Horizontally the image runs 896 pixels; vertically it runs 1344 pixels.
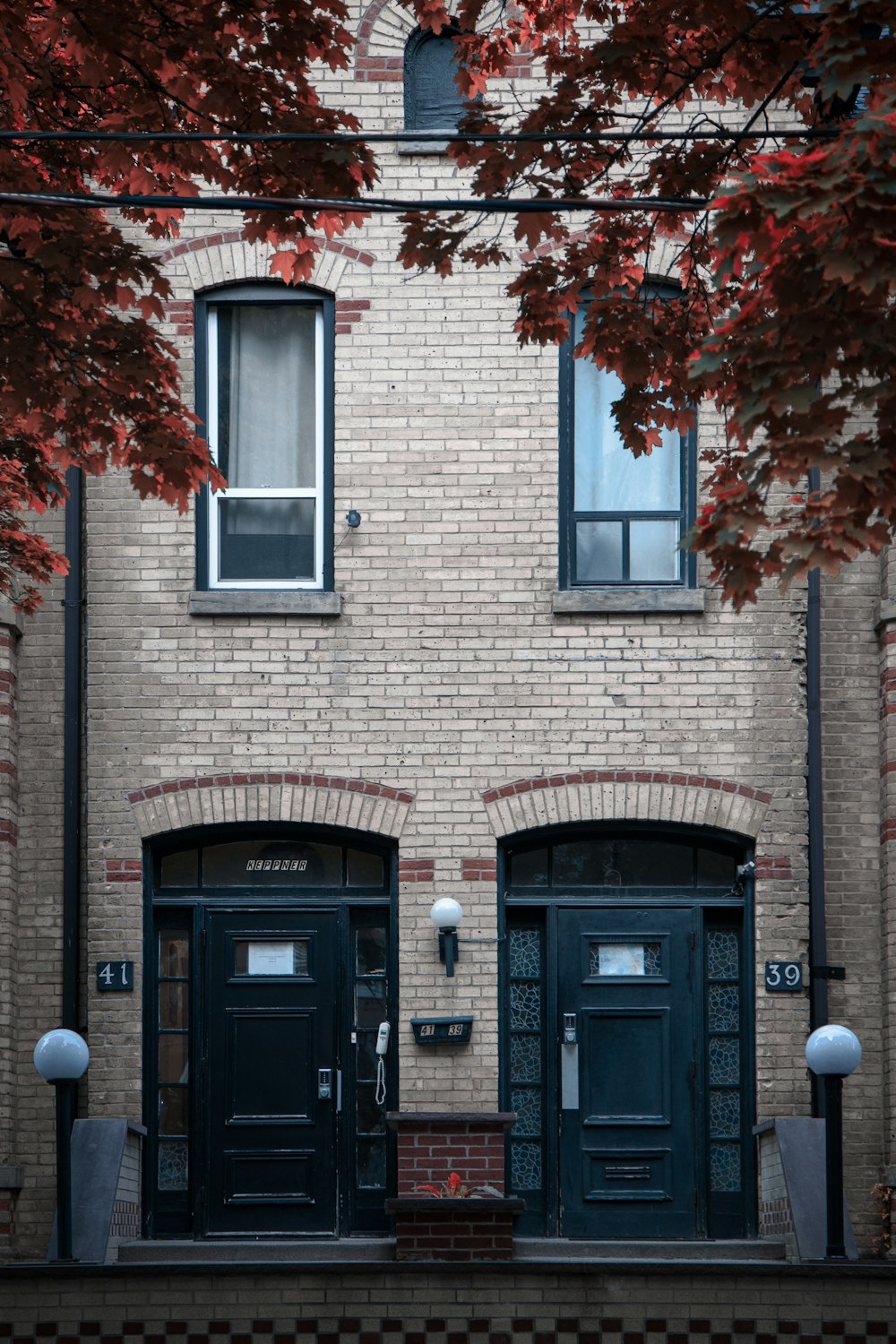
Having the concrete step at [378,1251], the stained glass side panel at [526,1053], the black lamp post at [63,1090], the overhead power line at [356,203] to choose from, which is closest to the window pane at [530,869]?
the stained glass side panel at [526,1053]

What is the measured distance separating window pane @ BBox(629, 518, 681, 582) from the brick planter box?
4.52 m

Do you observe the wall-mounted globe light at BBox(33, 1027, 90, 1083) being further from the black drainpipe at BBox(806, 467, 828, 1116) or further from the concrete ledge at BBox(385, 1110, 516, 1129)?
the black drainpipe at BBox(806, 467, 828, 1116)

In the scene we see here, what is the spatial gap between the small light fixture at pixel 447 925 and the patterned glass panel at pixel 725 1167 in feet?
7.04

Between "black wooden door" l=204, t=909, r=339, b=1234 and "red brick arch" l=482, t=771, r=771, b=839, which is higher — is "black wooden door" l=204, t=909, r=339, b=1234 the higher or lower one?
the lower one

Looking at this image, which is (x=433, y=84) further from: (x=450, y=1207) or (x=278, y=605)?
(x=450, y=1207)

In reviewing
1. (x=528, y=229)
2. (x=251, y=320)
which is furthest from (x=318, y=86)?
(x=528, y=229)

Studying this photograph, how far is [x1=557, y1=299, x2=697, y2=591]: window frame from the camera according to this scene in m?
13.1

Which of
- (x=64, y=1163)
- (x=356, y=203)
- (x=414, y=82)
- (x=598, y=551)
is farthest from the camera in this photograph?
(x=414, y=82)

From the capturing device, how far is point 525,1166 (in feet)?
41.9

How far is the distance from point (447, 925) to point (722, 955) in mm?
1944

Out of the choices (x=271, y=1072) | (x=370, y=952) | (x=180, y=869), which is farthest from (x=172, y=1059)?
(x=370, y=952)

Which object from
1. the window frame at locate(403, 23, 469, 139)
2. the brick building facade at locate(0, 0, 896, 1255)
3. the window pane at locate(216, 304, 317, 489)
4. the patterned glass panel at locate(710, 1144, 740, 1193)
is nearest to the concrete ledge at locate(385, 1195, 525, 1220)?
the brick building facade at locate(0, 0, 896, 1255)

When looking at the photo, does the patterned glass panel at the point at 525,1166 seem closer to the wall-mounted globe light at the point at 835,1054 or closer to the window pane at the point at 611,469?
the wall-mounted globe light at the point at 835,1054

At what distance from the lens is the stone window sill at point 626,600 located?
1288 centimetres
